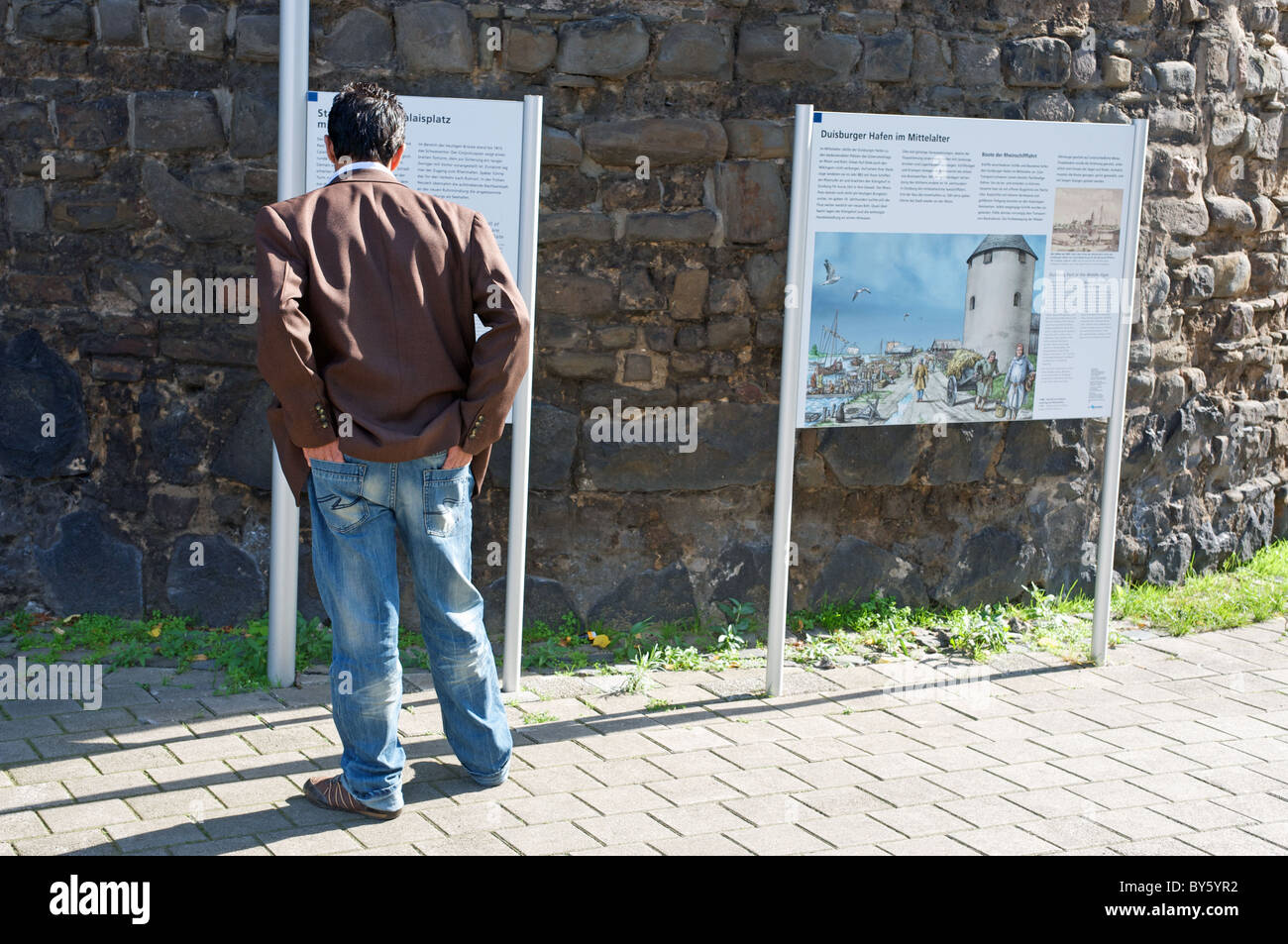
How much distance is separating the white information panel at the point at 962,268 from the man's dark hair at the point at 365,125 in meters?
1.59

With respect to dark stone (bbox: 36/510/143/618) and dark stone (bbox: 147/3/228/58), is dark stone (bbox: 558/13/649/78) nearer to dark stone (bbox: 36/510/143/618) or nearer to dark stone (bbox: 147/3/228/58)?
dark stone (bbox: 147/3/228/58)

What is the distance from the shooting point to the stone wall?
4.85m

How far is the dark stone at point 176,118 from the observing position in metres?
4.84

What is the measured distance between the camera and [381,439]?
351 cm

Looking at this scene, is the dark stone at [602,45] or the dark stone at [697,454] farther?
the dark stone at [697,454]

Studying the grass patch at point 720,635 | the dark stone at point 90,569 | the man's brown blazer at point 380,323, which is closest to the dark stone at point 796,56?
the man's brown blazer at point 380,323

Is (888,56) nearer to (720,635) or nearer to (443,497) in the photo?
(720,635)

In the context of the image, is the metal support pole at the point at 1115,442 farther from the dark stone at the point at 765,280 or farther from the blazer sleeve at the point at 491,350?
the blazer sleeve at the point at 491,350

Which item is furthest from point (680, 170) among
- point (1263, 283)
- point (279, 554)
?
point (1263, 283)

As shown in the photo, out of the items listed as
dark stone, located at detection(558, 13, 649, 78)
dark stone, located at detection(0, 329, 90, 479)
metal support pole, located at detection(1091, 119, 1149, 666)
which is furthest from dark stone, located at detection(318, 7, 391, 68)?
metal support pole, located at detection(1091, 119, 1149, 666)

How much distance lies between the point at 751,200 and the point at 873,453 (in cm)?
114

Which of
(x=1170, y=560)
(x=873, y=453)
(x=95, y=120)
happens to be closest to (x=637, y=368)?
(x=873, y=453)

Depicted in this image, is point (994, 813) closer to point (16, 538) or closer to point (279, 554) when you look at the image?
point (279, 554)

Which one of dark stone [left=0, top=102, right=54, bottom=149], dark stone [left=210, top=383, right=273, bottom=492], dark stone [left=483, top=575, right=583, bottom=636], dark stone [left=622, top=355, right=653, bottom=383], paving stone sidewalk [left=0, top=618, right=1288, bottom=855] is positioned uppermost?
dark stone [left=0, top=102, right=54, bottom=149]
